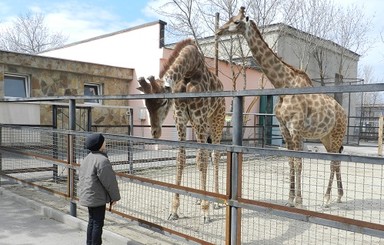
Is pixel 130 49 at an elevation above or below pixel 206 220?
above

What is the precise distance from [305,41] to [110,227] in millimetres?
14574

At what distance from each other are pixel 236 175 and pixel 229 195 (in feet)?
0.59

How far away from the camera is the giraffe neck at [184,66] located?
179 inches

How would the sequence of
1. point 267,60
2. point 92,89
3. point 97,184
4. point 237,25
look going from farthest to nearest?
point 92,89 → point 267,60 → point 237,25 → point 97,184

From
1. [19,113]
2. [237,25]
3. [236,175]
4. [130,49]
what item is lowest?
[236,175]

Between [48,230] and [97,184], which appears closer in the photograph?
[97,184]

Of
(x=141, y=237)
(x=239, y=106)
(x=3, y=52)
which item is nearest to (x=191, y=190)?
(x=239, y=106)

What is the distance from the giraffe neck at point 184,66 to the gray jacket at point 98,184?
1500 millimetres

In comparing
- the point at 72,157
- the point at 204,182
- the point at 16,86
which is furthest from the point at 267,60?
the point at 16,86

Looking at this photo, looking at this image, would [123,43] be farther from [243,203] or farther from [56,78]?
[243,203]

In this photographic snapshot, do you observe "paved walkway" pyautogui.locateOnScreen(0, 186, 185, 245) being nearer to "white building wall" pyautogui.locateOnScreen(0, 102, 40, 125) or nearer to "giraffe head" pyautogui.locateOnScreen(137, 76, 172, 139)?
"giraffe head" pyautogui.locateOnScreen(137, 76, 172, 139)

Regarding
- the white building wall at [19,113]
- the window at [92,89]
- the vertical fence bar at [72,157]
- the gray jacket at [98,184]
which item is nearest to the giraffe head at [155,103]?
the vertical fence bar at [72,157]

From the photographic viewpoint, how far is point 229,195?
280 centimetres

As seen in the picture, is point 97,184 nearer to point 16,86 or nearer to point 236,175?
point 236,175
